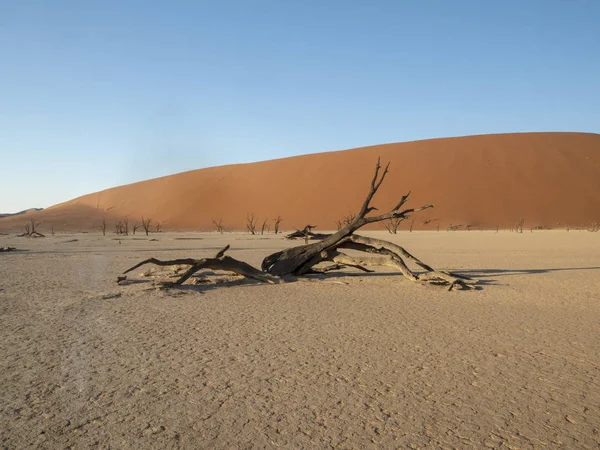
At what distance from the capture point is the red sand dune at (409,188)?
175ft

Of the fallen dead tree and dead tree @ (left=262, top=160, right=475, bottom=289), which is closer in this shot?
the fallen dead tree

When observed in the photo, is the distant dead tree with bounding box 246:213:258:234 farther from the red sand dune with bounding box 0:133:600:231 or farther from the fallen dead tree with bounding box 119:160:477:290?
the fallen dead tree with bounding box 119:160:477:290

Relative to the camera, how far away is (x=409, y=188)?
60156mm

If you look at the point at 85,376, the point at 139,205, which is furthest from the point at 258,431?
the point at 139,205

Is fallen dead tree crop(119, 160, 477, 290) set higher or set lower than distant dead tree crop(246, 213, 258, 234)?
lower

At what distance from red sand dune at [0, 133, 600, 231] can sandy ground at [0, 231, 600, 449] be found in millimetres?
46260

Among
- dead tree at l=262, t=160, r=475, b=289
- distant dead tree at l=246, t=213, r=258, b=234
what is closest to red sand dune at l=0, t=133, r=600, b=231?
distant dead tree at l=246, t=213, r=258, b=234

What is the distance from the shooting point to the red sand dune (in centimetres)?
5344

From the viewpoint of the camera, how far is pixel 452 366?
143 inches

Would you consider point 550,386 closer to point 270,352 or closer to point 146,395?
point 270,352

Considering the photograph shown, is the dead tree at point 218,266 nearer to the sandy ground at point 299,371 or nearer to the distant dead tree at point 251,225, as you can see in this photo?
the sandy ground at point 299,371

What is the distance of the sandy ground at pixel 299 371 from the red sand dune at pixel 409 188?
4626cm

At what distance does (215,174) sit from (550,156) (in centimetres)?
5120

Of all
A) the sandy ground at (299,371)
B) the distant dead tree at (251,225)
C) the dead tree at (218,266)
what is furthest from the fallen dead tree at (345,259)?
the distant dead tree at (251,225)
